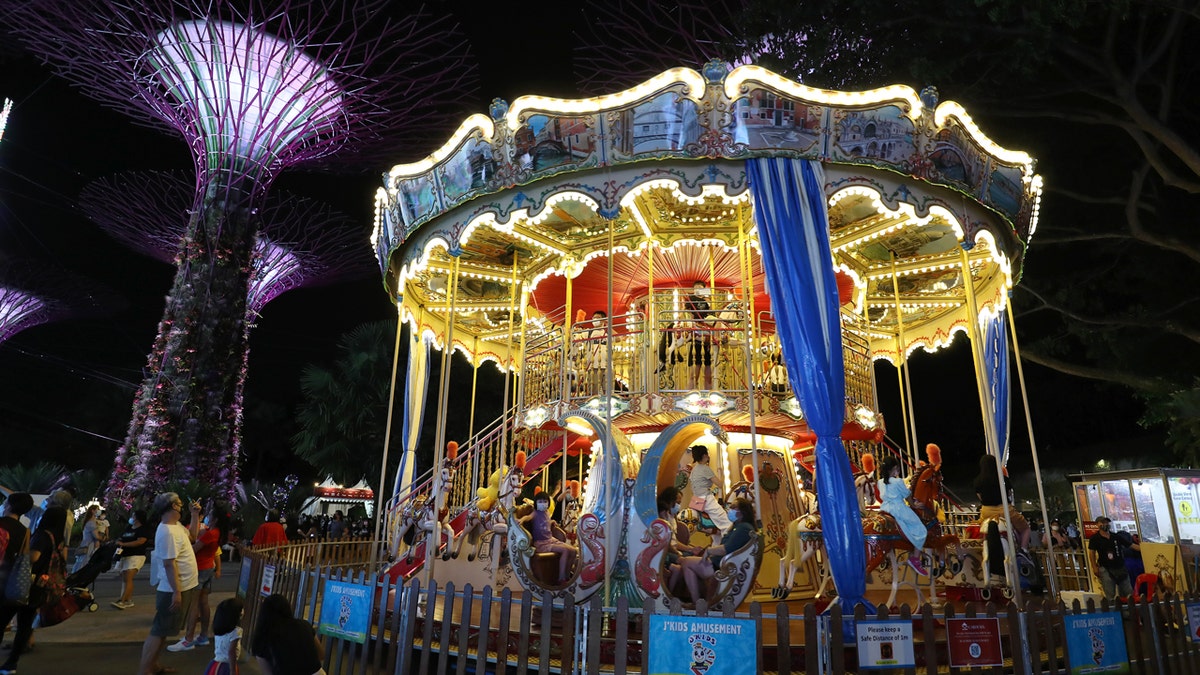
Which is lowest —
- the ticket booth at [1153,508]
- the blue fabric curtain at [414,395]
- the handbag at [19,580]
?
the handbag at [19,580]

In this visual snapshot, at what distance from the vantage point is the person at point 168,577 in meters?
5.36

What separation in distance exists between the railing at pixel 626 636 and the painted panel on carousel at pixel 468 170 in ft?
14.9

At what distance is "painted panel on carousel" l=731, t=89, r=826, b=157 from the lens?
7391 mm

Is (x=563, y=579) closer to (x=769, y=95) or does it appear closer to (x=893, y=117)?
(x=769, y=95)

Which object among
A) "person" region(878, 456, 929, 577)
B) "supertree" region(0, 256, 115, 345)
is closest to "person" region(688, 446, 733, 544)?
"person" region(878, 456, 929, 577)

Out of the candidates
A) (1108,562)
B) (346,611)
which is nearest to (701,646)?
(346,611)

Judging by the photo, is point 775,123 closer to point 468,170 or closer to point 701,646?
point 468,170

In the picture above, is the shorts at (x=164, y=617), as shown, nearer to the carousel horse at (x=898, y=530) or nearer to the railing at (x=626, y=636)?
the railing at (x=626, y=636)

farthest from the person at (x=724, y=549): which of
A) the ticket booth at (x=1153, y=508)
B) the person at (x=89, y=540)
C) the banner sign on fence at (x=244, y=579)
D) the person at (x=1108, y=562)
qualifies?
the person at (x=89, y=540)

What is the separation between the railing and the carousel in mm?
940

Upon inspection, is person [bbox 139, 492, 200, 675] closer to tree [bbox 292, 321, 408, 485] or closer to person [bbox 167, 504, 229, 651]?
person [bbox 167, 504, 229, 651]

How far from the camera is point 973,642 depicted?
474 centimetres

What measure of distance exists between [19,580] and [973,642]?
7.26 metres

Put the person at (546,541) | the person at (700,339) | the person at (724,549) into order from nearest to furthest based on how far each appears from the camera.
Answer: the person at (724,549)
the person at (546,541)
the person at (700,339)
